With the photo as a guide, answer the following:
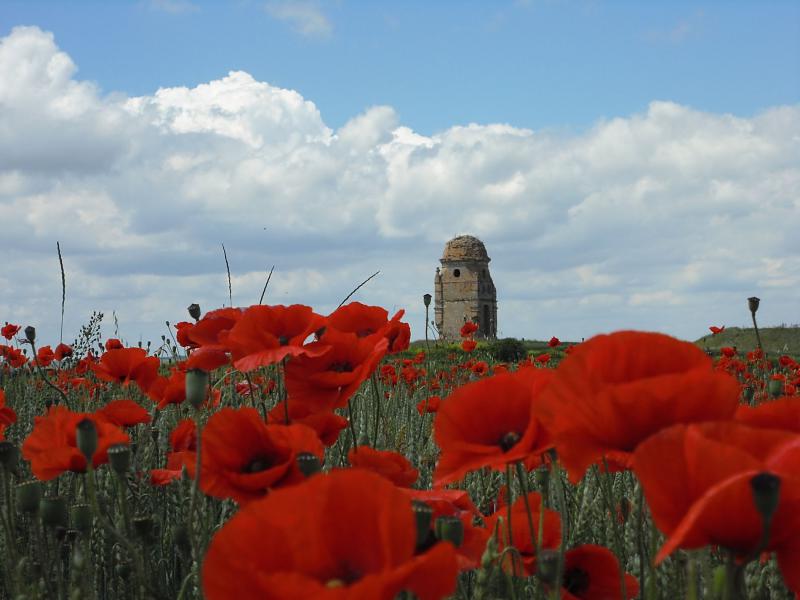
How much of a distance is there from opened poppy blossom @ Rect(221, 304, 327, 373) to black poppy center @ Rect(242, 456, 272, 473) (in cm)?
23

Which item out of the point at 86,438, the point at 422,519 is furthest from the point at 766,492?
the point at 86,438

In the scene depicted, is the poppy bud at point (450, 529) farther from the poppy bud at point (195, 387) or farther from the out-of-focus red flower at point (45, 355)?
the out-of-focus red flower at point (45, 355)

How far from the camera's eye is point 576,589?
1482 mm

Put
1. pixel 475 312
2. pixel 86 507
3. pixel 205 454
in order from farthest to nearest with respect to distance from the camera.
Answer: pixel 475 312
pixel 86 507
pixel 205 454

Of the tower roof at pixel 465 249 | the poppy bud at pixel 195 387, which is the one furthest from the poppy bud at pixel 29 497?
the tower roof at pixel 465 249

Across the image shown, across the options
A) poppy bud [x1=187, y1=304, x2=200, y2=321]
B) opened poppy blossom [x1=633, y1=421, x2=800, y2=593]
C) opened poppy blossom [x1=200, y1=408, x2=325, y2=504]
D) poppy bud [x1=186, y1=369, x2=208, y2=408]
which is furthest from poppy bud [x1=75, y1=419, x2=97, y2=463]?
poppy bud [x1=187, y1=304, x2=200, y2=321]

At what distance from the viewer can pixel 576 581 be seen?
58.3 inches

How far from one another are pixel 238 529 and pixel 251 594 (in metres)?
0.06

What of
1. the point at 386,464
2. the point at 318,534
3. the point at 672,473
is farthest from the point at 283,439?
the point at 672,473

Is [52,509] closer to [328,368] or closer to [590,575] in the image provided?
[328,368]

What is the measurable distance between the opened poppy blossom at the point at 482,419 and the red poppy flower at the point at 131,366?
1817 millimetres

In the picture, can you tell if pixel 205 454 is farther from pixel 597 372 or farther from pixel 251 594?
pixel 597 372

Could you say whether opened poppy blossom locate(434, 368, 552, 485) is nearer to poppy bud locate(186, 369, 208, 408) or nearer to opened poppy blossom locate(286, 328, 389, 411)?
opened poppy blossom locate(286, 328, 389, 411)

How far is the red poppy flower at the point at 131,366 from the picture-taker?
2750mm
